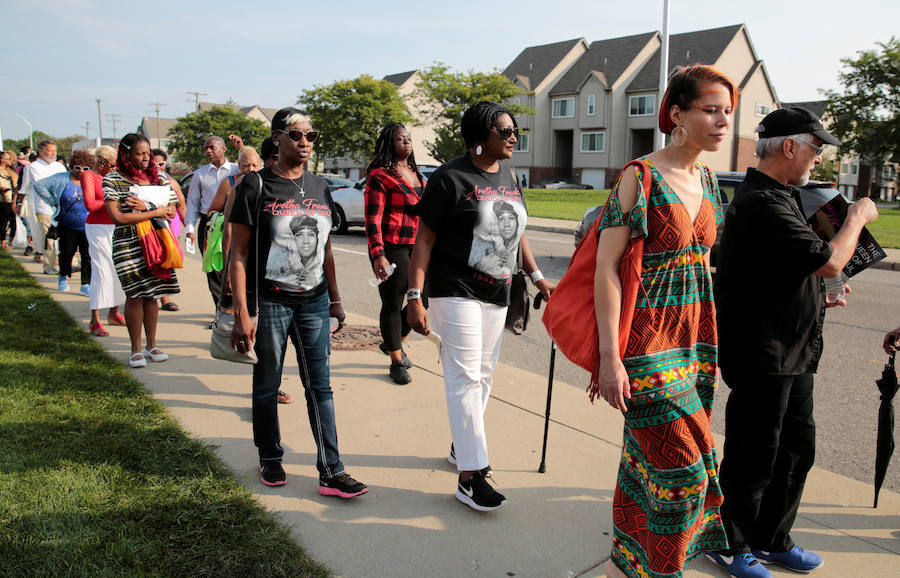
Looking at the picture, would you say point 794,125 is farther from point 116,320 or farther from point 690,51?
point 690,51

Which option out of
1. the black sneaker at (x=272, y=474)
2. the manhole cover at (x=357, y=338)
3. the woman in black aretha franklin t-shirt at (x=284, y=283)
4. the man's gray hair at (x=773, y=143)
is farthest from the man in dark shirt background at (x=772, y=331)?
the manhole cover at (x=357, y=338)

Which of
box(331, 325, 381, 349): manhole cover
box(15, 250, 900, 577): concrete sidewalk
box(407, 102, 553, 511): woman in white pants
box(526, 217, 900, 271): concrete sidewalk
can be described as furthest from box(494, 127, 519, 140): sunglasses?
box(526, 217, 900, 271): concrete sidewalk

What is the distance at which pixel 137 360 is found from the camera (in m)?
5.49

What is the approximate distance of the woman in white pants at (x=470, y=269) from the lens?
3.24 meters

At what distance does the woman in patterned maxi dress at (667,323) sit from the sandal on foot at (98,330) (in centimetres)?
582

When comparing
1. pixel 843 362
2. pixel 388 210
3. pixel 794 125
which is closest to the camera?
pixel 794 125

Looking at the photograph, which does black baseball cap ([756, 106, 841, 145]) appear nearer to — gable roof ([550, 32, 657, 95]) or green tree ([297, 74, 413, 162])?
green tree ([297, 74, 413, 162])

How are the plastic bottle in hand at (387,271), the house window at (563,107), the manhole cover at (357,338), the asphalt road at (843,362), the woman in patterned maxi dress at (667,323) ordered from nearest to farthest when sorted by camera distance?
the woman in patterned maxi dress at (667,323) < the asphalt road at (843,362) < the plastic bottle in hand at (387,271) < the manhole cover at (357,338) < the house window at (563,107)

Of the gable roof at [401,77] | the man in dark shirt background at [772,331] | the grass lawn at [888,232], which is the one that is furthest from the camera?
the gable roof at [401,77]

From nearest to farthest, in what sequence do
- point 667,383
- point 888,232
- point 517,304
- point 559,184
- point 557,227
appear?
1. point 667,383
2. point 517,304
3. point 888,232
4. point 557,227
5. point 559,184

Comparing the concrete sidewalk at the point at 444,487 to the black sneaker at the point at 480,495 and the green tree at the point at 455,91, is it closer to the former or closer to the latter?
the black sneaker at the point at 480,495

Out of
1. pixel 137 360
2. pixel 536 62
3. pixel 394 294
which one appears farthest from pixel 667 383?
pixel 536 62

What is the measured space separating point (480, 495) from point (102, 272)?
16.1 feet

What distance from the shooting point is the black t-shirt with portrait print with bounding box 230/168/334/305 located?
10.8 feet
